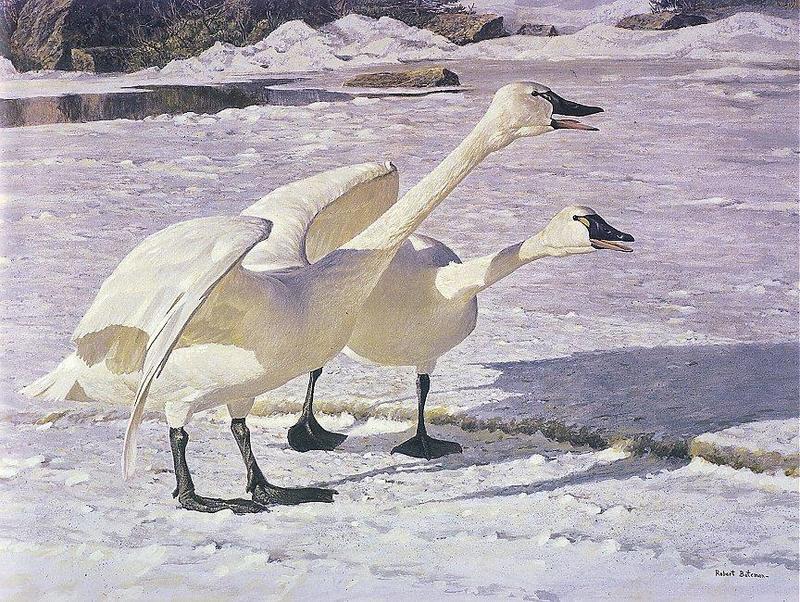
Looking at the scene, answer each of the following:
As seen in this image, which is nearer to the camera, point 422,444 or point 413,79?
point 422,444

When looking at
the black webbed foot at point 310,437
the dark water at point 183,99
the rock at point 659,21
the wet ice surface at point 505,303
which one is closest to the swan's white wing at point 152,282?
the wet ice surface at point 505,303

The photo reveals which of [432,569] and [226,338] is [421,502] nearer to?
[432,569]

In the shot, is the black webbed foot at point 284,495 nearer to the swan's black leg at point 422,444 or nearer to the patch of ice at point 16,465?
the swan's black leg at point 422,444

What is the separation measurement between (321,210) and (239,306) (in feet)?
1.28

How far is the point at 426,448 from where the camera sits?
2.37m

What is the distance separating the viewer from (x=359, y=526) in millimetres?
2186

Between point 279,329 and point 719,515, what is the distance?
92 centimetres

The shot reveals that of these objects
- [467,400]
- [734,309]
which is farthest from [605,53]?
[467,400]

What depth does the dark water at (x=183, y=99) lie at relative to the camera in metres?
2.69

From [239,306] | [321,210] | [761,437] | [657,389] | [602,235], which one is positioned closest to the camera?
[239,306]

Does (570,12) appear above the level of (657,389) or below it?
above

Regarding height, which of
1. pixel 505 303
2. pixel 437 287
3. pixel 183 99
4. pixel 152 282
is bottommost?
pixel 505 303

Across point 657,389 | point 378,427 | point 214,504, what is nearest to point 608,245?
point 657,389
